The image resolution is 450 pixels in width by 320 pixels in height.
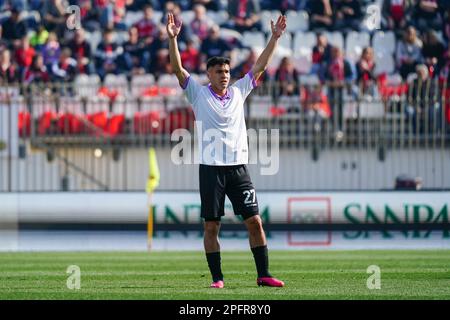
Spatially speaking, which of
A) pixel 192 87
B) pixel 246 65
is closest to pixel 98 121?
Result: pixel 246 65

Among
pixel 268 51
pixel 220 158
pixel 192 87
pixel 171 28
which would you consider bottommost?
pixel 220 158

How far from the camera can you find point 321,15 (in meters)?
27.5

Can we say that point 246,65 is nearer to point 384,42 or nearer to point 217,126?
point 384,42

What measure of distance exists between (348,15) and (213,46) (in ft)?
10.3

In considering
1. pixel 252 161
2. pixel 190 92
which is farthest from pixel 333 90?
pixel 190 92

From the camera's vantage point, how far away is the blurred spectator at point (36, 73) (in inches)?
1037

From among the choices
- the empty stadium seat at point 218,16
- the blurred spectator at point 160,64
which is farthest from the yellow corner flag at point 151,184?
the empty stadium seat at point 218,16

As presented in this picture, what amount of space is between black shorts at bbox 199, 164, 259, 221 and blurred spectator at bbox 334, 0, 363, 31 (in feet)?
50.9

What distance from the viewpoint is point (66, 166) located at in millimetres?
23609

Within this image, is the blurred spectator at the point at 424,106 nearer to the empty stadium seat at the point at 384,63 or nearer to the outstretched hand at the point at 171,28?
the empty stadium seat at the point at 384,63

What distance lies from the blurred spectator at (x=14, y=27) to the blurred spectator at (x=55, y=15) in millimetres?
508

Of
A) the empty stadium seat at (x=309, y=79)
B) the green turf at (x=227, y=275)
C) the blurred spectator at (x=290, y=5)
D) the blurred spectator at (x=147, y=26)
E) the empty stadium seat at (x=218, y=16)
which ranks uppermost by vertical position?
the blurred spectator at (x=290, y=5)

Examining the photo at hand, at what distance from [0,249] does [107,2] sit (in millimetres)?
8127

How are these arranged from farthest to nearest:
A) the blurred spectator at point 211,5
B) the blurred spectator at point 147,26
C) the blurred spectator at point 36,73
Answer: the blurred spectator at point 211,5
the blurred spectator at point 147,26
the blurred spectator at point 36,73
